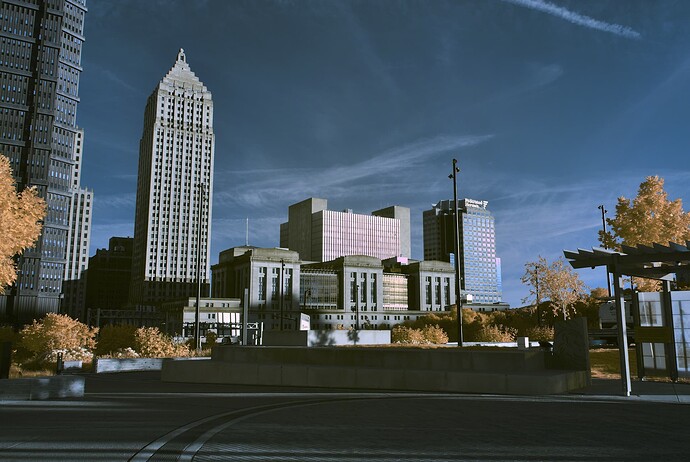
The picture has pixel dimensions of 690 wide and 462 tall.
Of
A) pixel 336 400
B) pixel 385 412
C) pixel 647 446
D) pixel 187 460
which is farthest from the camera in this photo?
pixel 336 400

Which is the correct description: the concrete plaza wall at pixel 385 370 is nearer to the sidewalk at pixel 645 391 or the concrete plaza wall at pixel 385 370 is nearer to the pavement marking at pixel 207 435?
the sidewalk at pixel 645 391

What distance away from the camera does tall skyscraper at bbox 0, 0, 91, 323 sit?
9919 centimetres

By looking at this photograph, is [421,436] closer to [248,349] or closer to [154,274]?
[248,349]

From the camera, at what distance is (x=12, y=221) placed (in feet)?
81.6

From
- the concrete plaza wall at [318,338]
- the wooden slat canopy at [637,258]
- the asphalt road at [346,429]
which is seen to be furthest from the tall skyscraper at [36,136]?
the wooden slat canopy at [637,258]

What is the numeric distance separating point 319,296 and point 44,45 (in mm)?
108976

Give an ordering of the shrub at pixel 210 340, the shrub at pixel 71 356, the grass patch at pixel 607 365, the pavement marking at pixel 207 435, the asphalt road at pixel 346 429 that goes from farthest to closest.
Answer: the shrub at pixel 210 340 < the shrub at pixel 71 356 < the grass patch at pixel 607 365 < the asphalt road at pixel 346 429 < the pavement marking at pixel 207 435

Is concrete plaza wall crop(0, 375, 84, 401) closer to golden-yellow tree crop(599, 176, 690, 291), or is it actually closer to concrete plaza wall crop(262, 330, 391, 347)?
concrete plaza wall crop(262, 330, 391, 347)

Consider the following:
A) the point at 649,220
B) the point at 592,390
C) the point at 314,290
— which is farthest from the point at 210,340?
the point at 314,290

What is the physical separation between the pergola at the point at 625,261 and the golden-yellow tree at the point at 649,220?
20839 mm

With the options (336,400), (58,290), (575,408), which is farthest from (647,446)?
(58,290)

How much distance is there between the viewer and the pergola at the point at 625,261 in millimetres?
14914

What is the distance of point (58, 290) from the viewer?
10194 cm

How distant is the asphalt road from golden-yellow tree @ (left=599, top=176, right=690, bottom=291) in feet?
82.7
